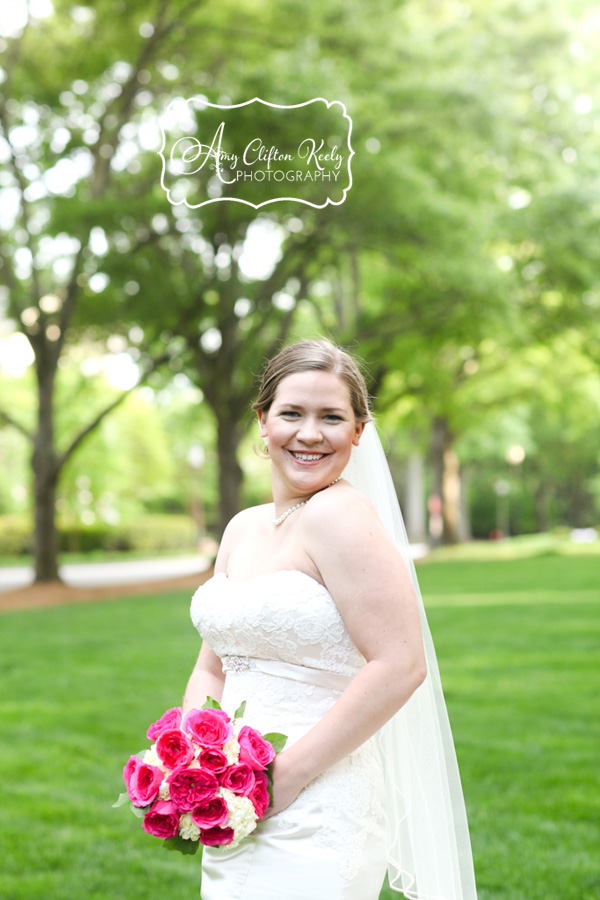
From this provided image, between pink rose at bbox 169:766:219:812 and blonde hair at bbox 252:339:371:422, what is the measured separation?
1.03 m

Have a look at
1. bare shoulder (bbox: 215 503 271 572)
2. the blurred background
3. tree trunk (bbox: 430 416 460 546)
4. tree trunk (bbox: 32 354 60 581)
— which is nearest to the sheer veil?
bare shoulder (bbox: 215 503 271 572)

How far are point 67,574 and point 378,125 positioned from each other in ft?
54.9

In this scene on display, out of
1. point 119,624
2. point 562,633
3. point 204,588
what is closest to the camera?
point 204,588

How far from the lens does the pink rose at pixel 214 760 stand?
2156 millimetres

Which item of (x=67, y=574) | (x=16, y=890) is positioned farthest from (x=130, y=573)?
(x=16, y=890)

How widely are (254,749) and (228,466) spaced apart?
786 inches

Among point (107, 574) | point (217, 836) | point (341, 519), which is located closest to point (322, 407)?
point (341, 519)

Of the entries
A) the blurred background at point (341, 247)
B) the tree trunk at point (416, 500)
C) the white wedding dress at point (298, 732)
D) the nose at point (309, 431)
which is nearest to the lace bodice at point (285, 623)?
the white wedding dress at point (298, 732)

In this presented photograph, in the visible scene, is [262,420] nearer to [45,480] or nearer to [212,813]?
[212,813]

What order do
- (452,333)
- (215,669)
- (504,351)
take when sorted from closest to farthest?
(215,669) < (452,333) < (504,351)

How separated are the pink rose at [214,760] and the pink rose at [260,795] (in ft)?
0.31

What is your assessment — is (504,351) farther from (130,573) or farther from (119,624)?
(119,624)

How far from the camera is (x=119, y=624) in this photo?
14.1 meters

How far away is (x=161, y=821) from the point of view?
219 cm
